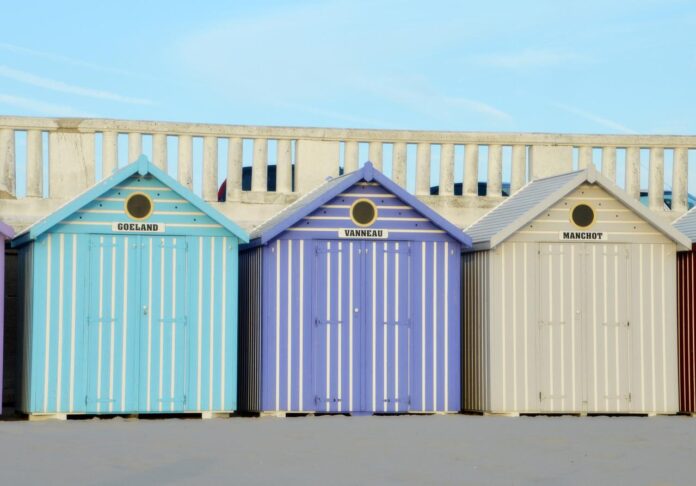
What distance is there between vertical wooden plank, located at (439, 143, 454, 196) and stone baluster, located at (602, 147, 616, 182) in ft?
7.85

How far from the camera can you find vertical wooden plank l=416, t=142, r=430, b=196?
21.6 m

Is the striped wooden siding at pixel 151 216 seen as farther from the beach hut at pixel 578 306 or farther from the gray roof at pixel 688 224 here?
the gray roof at pixel 688 224

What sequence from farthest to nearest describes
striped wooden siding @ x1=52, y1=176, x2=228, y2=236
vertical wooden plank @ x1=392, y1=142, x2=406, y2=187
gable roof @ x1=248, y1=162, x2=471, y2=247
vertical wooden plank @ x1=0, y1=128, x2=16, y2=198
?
vertical wooden plank @ x1=392, y1=142, x2=406, y2=187, vertical wooden plank @ x1=0, y1=128, x2=16, y2=198, gable roof @ x1=248, y1=162, x2=471, y2=247, striped wooden siding @ x1=52, y1=176, x2=228, y2=236

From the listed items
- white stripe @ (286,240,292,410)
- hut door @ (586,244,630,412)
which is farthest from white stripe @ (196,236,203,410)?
hut door @ (586,244,630,412)

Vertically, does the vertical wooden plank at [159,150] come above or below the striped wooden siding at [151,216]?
above

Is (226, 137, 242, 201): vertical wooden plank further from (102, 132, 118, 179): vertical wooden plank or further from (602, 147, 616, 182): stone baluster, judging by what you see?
(602, 147, 616, 182): stone baluster

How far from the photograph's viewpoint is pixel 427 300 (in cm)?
1862

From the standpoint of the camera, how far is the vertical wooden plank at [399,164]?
841 inches

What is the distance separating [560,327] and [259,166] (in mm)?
5268

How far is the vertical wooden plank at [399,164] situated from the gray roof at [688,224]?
4162 millimetres

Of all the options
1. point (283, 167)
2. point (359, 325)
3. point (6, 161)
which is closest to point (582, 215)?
point (359, 325)

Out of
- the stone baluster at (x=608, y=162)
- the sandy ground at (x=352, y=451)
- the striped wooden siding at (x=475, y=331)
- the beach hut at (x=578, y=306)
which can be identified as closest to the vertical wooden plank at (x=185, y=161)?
the striped wooden siding at (x=475, y=331)

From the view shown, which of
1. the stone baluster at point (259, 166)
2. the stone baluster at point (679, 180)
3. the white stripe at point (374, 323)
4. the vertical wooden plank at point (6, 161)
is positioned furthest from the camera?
the stone baluster at point (679, 180)

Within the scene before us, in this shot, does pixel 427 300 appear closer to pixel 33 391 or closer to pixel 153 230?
pixel 153 230
